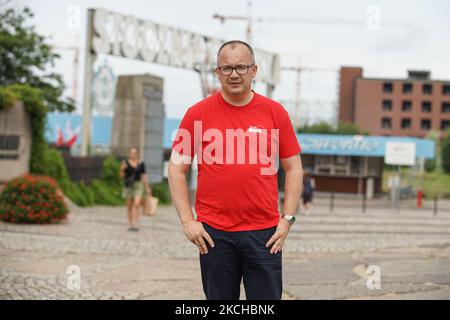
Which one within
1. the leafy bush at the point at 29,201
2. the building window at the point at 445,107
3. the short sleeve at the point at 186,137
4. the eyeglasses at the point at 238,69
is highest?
the building window at the point at 445,107

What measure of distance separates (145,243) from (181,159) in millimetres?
8955

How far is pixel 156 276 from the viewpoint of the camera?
8.83 m

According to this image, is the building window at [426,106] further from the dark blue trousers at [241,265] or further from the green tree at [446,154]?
the dark blue trousers at [241,265]

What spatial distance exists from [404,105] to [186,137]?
88.7 m

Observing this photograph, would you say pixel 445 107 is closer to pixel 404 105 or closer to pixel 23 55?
pixel 404 105

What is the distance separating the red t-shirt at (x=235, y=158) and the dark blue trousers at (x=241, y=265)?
5cm

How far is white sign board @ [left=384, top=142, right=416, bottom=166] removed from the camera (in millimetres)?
28938

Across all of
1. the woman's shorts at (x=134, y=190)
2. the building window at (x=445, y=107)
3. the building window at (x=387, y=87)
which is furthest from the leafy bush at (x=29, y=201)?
the building window at (x=445, y=107)

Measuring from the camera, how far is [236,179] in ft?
12.6

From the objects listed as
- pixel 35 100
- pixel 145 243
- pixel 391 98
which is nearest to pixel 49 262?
pixel 145 243

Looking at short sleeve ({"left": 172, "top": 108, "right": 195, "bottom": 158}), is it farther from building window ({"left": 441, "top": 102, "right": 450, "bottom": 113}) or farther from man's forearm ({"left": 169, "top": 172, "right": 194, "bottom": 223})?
building window ({"left": 441, "top": 102, "right": 450, "bottom": 113})

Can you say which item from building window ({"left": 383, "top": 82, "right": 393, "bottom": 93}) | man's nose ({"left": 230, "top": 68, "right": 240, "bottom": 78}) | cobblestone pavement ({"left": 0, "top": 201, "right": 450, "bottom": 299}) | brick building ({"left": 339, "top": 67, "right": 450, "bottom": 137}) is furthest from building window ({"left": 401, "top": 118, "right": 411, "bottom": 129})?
man's nose ({"left": 230, "top": 68, "right": 240, "bottom": 78})

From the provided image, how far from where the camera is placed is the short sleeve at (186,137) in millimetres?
3936
